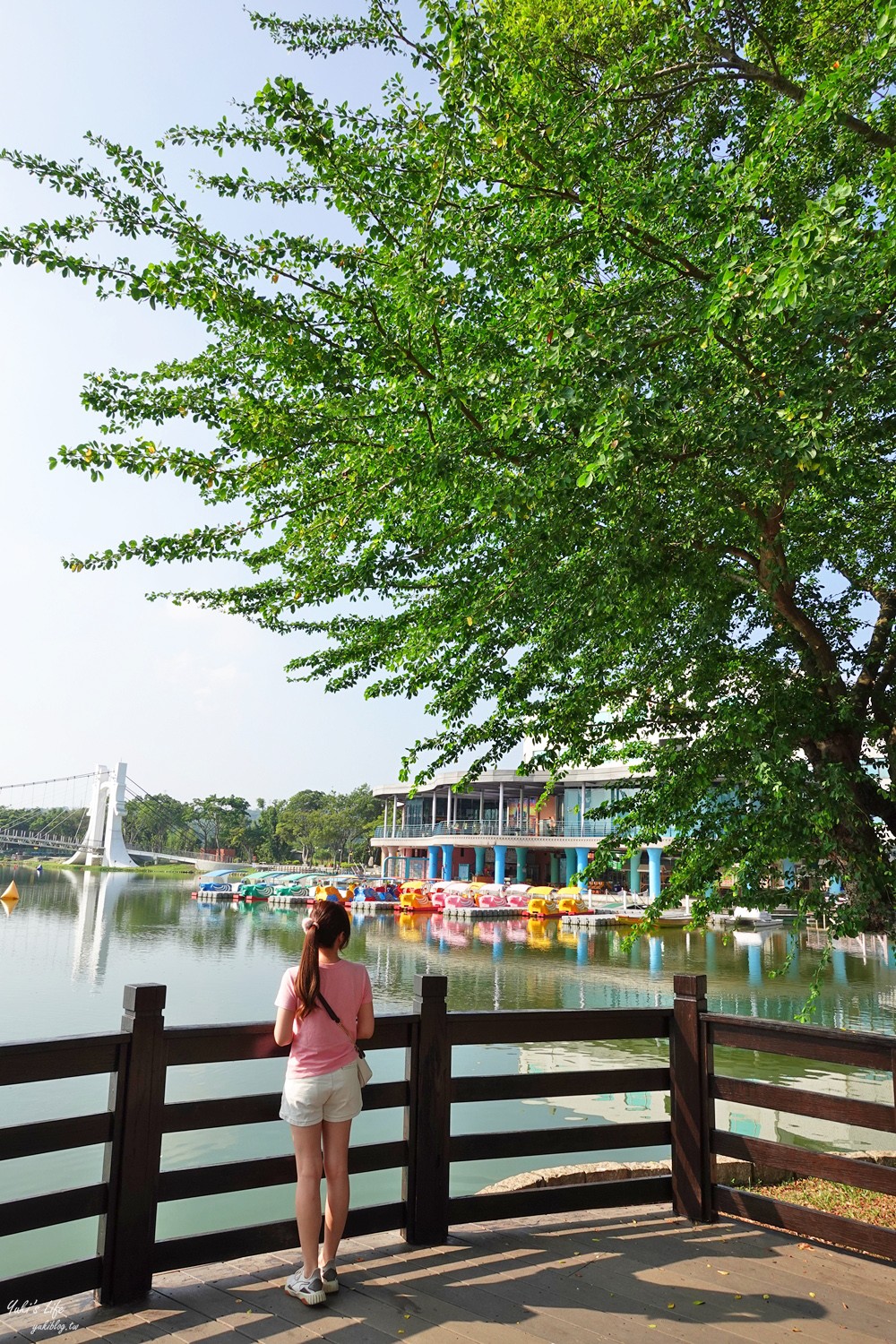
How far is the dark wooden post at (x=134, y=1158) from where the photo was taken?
11.9ft

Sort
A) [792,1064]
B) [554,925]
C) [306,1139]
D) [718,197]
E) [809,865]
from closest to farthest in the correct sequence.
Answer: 1. [306,1139]
2. [718,197]
3. [809,865]
4. [792,1064]
5. [554,925]

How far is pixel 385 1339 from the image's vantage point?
3.32 meters

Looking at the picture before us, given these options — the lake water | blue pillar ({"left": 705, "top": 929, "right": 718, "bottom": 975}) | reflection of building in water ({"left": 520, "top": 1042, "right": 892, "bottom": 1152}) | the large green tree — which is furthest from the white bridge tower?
the large green tree

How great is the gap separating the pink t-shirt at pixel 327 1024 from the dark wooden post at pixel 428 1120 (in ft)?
1.64

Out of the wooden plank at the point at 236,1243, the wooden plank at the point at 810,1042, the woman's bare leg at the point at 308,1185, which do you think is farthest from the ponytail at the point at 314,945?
the wooden plank at the point at 810,1042

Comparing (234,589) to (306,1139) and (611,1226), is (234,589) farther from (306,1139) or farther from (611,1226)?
(611,1226)

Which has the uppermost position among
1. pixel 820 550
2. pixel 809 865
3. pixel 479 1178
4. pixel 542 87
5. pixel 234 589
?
pixel 542 87

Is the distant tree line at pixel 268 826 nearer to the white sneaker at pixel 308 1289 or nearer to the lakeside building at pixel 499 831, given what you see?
the lakeside building at pixel 499 831

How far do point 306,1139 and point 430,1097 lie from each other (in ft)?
2.64

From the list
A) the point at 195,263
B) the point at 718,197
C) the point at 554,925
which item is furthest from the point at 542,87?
the point at 554,925

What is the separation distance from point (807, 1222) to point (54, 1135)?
3474 millimetres

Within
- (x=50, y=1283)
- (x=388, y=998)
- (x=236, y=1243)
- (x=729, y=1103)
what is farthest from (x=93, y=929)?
(x=50, y=1283)

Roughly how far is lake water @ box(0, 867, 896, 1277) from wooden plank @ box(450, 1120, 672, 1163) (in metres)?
0.05

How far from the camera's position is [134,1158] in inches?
146
